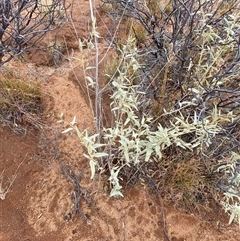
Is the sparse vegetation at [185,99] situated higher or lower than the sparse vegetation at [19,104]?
lower

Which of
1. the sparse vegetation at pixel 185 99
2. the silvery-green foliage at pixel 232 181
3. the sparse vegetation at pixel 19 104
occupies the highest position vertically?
the sparse vegetation at pixel 19 104

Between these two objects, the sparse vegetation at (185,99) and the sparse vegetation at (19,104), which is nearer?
the sparse vegetation at (185,99)

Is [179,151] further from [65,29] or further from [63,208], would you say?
[65,29]

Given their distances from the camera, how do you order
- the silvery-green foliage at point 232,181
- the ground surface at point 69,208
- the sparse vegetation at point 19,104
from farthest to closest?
the sparse vegetation at point 19,104, the ground surface at point 69,208, the silvery-green foliage at point 232,181

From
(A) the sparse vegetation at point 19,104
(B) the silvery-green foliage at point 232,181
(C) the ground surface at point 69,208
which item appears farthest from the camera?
(A) the sparse vegetation at point 19,104

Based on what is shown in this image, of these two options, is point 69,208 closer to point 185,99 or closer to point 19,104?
point 19,104

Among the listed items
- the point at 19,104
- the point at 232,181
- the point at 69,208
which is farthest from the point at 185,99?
the point at 19,104

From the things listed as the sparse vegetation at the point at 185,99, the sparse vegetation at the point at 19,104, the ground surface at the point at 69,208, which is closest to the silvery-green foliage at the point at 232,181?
the sparse vegetation at the point at 185,99

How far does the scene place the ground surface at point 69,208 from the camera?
5.84 feet

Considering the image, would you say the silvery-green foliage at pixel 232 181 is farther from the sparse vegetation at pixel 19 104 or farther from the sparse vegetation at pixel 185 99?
the sparse vegetation at pixel 19 104

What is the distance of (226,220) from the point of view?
184 cm

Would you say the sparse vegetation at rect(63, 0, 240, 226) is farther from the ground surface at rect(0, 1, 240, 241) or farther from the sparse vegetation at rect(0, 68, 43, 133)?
the sparse vegetation at rect(0, 68, 43, 133)

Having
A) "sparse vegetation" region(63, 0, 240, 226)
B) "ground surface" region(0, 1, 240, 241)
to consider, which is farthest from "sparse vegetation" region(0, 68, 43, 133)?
"sparse vegetation" region(63, 0, 240, 226)

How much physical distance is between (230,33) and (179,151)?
63 cm
